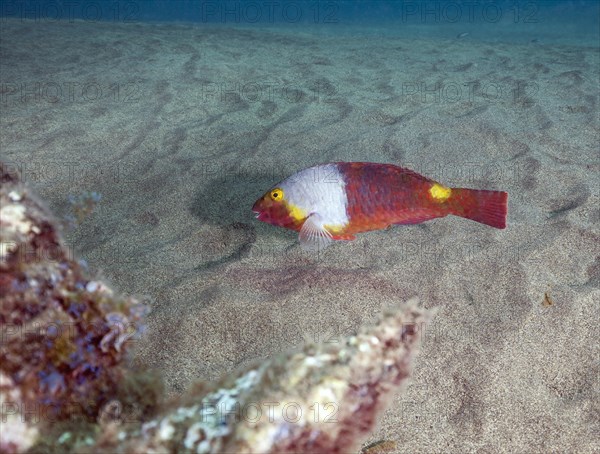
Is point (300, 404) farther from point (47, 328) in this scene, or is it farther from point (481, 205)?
point (481, 205)

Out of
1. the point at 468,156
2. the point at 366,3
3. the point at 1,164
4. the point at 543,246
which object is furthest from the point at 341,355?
the point at 366,3

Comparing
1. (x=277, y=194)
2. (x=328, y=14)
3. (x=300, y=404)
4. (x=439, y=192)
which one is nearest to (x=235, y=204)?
(x=277, y=194)

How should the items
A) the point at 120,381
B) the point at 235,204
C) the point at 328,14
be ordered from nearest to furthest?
the point at 120,381, the point at 235,204, the point at 328,14

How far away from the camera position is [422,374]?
2621 mm

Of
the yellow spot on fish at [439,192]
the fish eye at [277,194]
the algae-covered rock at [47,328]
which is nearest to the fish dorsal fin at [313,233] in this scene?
the fish eye at [277,194]

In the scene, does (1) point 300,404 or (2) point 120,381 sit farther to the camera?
(2) point 120,381

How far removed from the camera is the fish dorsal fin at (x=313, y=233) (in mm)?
3174

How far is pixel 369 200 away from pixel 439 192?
472mm

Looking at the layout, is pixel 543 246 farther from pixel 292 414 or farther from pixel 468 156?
pixel 292 414

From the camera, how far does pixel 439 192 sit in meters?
3.16

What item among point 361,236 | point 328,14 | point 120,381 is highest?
point 328,14

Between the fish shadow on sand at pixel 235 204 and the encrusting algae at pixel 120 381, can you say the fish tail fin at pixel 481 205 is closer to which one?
the fish shadow on sand at pixel 235 204

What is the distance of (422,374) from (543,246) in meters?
1.68

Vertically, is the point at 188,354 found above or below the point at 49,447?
below
